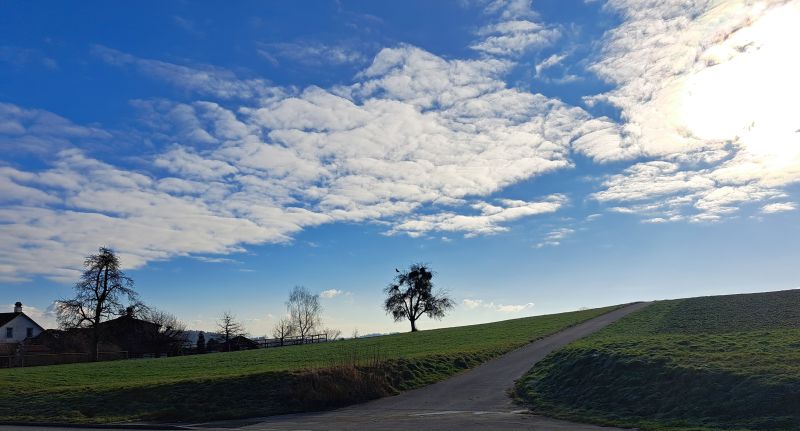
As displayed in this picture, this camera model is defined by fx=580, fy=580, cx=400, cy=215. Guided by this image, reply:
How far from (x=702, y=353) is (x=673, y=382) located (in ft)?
15.5

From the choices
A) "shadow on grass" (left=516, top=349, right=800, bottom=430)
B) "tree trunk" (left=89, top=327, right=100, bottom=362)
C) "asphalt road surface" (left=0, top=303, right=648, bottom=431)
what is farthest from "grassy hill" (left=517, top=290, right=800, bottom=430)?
"tree trunk" (left=89, top=327, right=100, bottom=362)

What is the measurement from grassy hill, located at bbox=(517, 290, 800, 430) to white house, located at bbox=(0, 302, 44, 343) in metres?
98.2

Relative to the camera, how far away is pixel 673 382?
18.4 metres

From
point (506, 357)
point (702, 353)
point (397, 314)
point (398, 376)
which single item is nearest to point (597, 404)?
point (702, 353)

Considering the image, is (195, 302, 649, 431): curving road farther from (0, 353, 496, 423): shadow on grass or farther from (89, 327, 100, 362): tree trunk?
(89, 327, 100, 362): tree trunk

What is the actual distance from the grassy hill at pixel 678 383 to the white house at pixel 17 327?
98179mm

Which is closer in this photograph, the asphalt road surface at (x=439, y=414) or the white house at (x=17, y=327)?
the asphalt road surface at (x=439, y=414)

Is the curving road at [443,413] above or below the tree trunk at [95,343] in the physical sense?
below

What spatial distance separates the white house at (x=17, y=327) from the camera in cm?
9494

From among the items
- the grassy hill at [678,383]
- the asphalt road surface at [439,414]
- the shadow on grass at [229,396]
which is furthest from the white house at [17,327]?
the grassy hill at [678,383]

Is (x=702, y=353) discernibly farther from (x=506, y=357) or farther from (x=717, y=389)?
(x=506, y=357)

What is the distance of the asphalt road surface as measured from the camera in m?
17.1

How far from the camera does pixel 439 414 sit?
19453mm

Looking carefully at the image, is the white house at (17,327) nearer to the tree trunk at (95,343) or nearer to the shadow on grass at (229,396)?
the tree trunk at (95,343)
